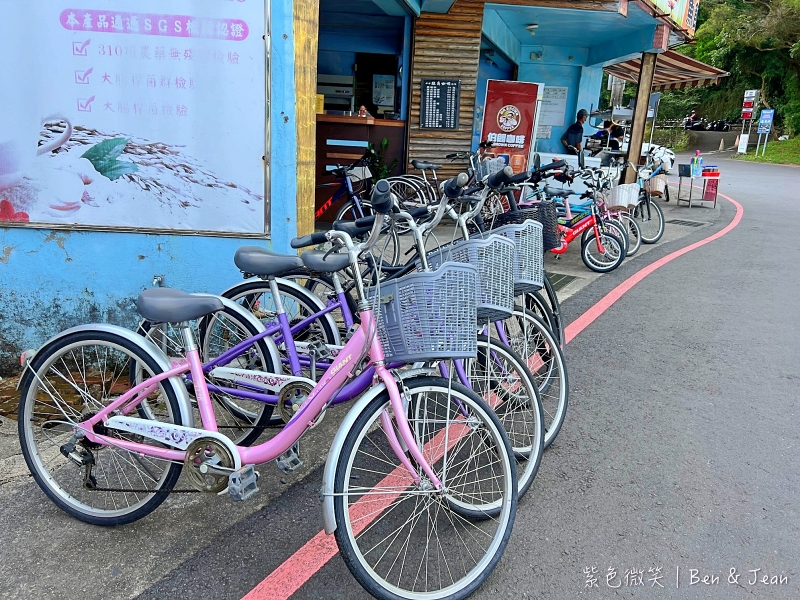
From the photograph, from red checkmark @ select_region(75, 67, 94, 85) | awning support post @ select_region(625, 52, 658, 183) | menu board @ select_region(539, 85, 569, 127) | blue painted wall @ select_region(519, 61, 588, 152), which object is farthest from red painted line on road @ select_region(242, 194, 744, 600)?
menu board @ select_region(539, 85, 569, 127)

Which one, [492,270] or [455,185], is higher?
[455,185]

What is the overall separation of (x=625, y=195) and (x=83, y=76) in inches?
244


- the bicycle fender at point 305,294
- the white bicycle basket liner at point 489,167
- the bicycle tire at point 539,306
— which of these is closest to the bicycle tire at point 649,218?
the white bicycle basket liner at point 489,167

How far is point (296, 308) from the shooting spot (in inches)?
145

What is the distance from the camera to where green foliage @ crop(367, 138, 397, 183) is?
9.19 metres

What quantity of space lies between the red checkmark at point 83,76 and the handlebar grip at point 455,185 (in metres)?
2.70

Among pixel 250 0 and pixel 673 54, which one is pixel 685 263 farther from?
pixel 673 54

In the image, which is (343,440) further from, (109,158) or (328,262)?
(109,158)

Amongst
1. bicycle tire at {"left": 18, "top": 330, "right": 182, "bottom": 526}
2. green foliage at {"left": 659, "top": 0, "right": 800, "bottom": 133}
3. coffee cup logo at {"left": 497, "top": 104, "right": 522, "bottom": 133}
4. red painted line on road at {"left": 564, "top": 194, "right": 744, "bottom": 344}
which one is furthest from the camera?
green foliage at {"left": 659, "top": 0, "right": 800, "bottom": 133}

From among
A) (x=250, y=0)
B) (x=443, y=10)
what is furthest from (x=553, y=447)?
(x=443, y=10)

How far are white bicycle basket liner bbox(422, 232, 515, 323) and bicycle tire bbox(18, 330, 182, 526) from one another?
4.49ft

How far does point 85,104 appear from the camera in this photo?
3.94 m

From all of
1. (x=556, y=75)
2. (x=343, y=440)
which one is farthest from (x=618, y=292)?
(x=556, y=75)

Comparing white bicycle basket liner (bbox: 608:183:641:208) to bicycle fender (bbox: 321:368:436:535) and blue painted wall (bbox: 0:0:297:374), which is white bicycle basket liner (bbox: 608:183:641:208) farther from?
bicycle fender (bbox: 321:368:436:535)
